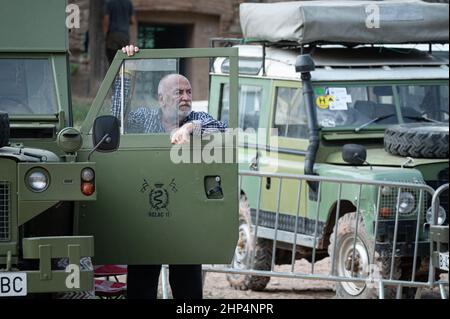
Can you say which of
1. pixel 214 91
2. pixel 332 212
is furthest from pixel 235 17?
pixel 332 212

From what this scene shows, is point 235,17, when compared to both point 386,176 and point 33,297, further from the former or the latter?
point 33,297

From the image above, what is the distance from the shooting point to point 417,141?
1066 cm

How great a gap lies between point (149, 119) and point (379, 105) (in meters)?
4.17

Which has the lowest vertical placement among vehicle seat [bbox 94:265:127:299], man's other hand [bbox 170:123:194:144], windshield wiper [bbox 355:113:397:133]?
vehicle seat [bbox 94:265:127:299]

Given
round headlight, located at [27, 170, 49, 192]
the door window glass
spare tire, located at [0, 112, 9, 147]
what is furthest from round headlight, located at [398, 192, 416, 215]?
spare tire, located at [0, 112, 9, 147]

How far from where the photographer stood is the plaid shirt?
7.74 meters

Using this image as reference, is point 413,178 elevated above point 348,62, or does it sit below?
below

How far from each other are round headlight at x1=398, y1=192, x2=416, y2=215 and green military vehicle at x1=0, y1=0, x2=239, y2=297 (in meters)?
2.86

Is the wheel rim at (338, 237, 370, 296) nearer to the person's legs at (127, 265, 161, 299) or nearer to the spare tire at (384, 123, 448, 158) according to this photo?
the spare tire at (384, 123, 448, 158)

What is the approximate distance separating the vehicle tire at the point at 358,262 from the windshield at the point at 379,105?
1.11 metres

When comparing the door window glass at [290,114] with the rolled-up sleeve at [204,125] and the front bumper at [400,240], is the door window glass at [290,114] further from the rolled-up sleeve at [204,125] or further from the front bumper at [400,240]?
the rolled-up sleeve at [204,125]

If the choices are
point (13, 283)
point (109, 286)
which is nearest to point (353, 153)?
point (109, 286)

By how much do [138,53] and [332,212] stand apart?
3.66m

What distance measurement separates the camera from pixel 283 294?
12.2m
